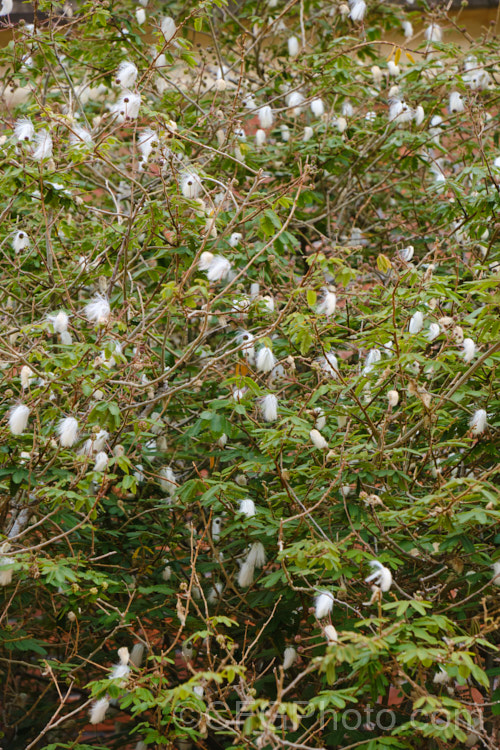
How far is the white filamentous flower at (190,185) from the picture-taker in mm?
3785

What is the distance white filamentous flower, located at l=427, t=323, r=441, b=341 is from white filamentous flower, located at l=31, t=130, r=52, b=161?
193 centimetres

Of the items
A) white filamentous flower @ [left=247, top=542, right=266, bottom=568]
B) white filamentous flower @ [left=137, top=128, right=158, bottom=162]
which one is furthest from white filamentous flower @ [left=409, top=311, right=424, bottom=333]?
white filamentous flower @ [left=137, top=128, right=158, bottom=162]

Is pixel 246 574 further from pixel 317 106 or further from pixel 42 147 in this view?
pixel 317 106

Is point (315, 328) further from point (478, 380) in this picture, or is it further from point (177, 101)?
point (177, 101)

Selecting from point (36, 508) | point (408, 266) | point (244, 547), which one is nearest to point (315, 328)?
point (408, 266)

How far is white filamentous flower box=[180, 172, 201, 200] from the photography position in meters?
3.79

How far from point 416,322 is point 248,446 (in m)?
1.17

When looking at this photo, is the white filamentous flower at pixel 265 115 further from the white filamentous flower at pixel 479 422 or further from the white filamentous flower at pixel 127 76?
the white filamentous flower at pixel 479 422

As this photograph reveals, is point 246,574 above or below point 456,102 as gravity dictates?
below

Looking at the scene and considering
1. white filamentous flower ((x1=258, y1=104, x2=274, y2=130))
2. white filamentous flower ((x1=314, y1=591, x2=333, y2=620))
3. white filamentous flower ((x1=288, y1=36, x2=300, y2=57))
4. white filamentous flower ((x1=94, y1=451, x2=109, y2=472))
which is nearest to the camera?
white filamentous flower ((x1=314, y1=591, x2=333, y2=620))

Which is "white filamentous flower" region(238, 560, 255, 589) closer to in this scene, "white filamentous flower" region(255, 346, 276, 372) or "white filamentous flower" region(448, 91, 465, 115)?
"white filamentous flower" region(255, 346, 276, 372)

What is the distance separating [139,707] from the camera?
2.91m

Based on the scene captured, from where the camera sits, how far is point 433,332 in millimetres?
3459

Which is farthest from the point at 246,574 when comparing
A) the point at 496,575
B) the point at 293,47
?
the point at 293,47
